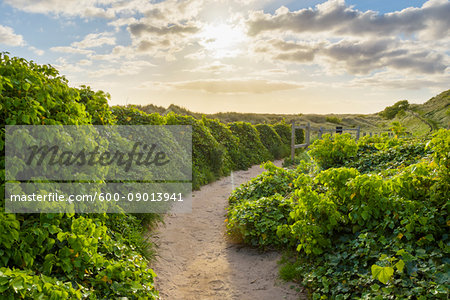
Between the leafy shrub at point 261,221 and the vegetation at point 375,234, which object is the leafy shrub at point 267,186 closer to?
the leafy shrub at point 261,221

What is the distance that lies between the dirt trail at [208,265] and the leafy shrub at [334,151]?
3.00 meters

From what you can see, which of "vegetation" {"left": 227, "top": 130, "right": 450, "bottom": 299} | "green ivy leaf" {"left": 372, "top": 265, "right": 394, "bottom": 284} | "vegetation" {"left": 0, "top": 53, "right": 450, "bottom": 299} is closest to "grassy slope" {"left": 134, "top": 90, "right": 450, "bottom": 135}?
"vegetation" {"left": 227, "top": 130, "right": 450, "bottom": 299}

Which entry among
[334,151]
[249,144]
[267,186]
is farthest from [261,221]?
[249,144]

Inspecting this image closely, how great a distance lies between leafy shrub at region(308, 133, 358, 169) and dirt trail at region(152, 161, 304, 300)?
9.84ft

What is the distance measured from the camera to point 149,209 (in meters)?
6.98

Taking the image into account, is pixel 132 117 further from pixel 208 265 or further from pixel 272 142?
pixel 272 142

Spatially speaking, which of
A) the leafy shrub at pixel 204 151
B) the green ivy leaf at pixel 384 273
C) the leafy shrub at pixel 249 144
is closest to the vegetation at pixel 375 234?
the green ivy leaf at pixel 384 273

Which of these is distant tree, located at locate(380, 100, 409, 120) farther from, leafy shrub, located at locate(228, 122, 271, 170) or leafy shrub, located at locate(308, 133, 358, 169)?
leafy shrub, located at locate(308, 133, 358, 169)

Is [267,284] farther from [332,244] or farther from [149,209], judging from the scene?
[149,209]

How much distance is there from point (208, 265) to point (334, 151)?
14.1ft

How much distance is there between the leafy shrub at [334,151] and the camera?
7.80 meters

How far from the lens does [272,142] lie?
1998 centimetres

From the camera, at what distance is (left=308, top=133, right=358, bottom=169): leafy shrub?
7.80m

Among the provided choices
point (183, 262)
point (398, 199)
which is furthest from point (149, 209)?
point (398, 199)
